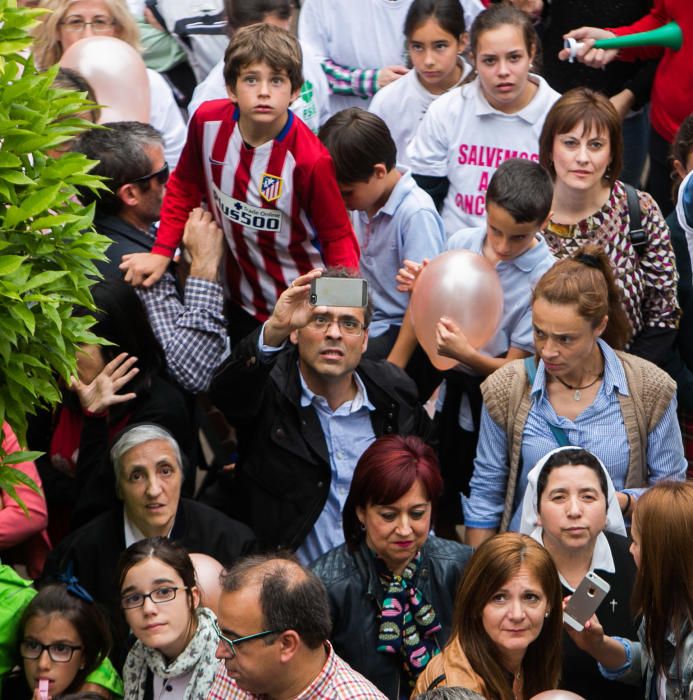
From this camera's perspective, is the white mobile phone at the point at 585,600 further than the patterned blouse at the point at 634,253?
No

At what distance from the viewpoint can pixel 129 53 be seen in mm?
6285

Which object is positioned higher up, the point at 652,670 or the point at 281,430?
the point at 281,430

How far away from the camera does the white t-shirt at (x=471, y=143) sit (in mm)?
6246

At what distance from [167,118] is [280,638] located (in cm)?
334

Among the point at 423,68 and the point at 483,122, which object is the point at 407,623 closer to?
the point at 483,122

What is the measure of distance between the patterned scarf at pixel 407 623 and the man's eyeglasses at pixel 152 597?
66 cm

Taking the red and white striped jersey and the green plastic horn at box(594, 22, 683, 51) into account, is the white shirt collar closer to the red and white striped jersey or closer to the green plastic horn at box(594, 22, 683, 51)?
the red and white striped jersey

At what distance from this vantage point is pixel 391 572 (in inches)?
183

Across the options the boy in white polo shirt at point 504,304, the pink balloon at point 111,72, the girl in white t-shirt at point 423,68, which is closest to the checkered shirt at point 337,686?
the boy in white polo shirt at point 504,304

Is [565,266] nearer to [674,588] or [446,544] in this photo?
[446,544]

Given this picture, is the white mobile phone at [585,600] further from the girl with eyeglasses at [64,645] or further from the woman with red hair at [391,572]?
the girl with eyeglasses at [64,645]

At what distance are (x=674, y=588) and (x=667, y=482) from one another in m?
0.33

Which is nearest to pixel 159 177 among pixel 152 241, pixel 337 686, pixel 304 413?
pixel 152 241

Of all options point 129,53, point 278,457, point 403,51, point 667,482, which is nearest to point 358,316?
point 278,457
